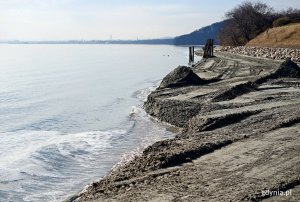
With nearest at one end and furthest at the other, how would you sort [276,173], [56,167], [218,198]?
[218,198], [276,173], [56,167]

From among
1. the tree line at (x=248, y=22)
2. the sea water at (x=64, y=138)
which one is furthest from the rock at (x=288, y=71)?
the tree line at (x=248, y=22)

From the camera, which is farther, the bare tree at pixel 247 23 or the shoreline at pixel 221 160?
the bare tree at pixel 247 23

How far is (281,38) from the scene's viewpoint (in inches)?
2554

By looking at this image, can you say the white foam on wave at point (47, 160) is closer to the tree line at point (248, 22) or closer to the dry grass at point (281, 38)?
the dry grass at point (281, 38)

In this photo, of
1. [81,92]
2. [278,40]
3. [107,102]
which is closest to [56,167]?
[107,102]

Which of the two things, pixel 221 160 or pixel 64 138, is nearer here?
pixel 221 160

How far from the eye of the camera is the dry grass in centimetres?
6098

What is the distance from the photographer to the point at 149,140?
18.4m

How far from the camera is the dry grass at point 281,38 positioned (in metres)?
61.0

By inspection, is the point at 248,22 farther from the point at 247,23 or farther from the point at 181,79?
the point at 181,79

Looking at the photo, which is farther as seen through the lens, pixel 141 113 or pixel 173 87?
pixel 173 87

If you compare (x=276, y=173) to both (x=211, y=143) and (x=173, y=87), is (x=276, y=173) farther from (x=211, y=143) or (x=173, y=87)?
(x=173, y=87)

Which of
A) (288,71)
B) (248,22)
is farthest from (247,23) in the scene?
(288,71)

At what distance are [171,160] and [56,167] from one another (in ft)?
16.2
